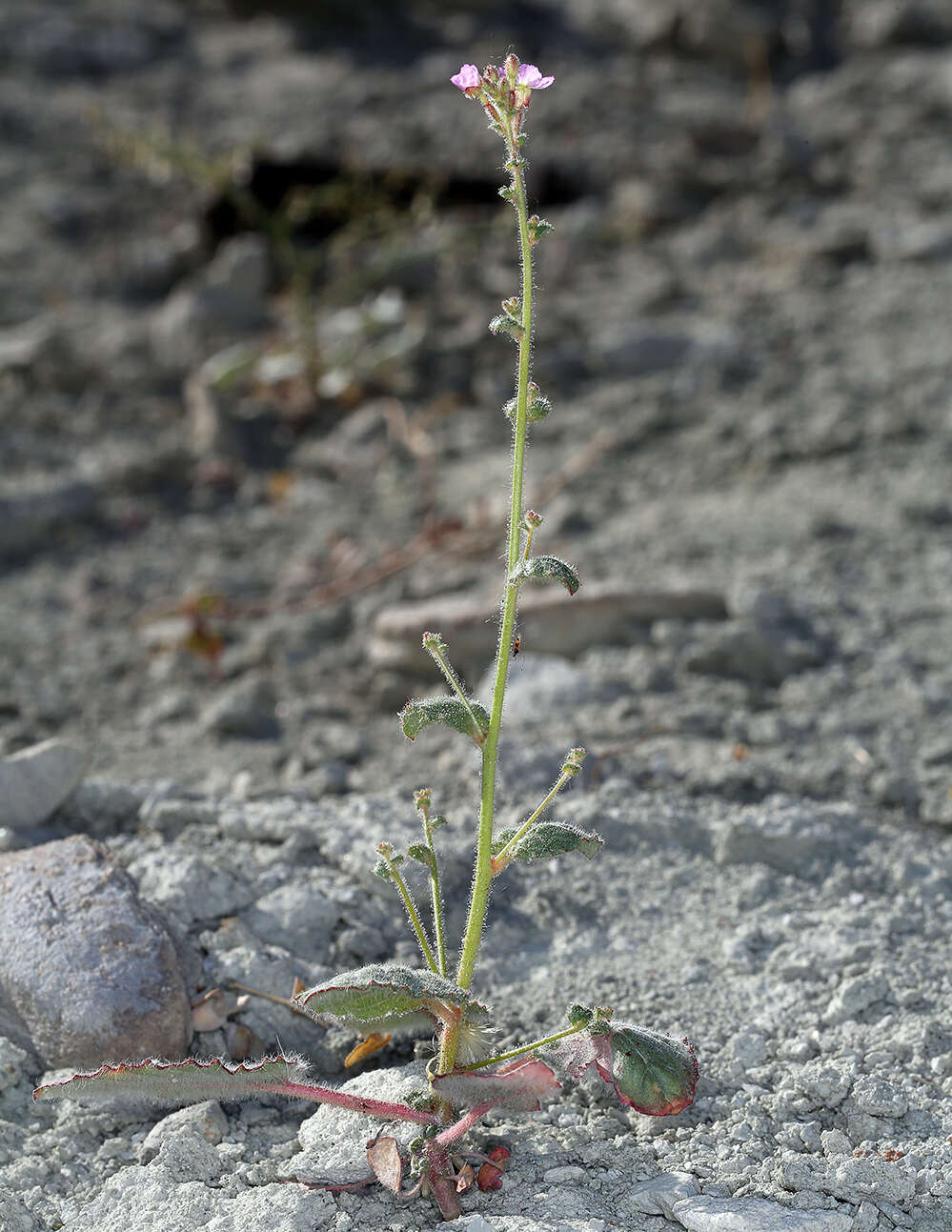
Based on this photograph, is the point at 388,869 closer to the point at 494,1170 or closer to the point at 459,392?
the point at 494,1170

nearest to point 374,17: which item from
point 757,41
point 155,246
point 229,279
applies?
point 757,41

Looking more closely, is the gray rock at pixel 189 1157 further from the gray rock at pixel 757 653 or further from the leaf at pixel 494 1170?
the gray rock at pixel 757 653

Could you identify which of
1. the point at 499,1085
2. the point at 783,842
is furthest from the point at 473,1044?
the point at 783,842

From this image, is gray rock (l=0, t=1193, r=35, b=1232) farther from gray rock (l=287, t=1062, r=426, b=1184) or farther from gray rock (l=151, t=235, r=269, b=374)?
gray rock (l=151, t=235, r=269, b=374)

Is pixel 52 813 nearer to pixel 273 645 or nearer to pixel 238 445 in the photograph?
pixel 273 645

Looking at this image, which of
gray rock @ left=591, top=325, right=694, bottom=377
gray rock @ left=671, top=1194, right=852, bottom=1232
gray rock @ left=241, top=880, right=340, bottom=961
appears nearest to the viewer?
gray rock @ left=671, top=1194, right=852, bottom=1232

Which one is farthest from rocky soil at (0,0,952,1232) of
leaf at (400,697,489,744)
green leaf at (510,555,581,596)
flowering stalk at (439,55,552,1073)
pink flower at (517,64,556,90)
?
pink flower at (517,64,556,90)

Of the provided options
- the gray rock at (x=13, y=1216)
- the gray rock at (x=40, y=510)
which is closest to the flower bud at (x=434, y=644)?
the gray rock at (x=13, y=1216)
